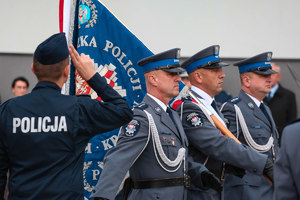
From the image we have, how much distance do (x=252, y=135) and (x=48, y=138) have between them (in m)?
2.11

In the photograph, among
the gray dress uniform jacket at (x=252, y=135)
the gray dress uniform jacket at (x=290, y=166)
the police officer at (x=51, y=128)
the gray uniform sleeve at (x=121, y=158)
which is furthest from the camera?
the gray dress uniform jacket at (x=252, y=135)

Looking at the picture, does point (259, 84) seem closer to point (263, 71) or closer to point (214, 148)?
point (263, 71)

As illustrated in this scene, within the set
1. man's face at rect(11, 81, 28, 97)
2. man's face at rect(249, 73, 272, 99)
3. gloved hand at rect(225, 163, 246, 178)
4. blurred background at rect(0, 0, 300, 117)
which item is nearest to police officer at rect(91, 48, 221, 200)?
gloved hand at rect(225, 163, 246, 178)

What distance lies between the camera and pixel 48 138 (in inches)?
103

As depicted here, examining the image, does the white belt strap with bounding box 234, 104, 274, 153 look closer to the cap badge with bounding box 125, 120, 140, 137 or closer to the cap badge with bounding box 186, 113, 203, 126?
the cap badge with bounding box 186, 113, 203, 126

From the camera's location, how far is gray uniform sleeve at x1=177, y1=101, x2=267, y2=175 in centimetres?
382

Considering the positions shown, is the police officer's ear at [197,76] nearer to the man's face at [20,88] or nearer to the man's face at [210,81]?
the man's face at [210,81]

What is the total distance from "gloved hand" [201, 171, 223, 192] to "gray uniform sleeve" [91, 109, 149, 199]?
1.57 ft

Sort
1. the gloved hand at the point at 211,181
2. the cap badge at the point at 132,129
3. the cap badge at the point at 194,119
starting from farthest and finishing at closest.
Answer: the cap badge at the point at 194,119
the gloved hand at the point at 211,181
the cap badge at the point at 132,129

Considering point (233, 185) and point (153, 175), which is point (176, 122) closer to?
point (153, 175)

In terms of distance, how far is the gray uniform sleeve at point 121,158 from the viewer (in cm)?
325

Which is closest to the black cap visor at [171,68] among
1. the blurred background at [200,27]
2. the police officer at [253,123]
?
the police officer at [253,123]

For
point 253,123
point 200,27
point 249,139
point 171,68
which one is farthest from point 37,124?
point 200,27

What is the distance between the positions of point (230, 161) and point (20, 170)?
167 cm
